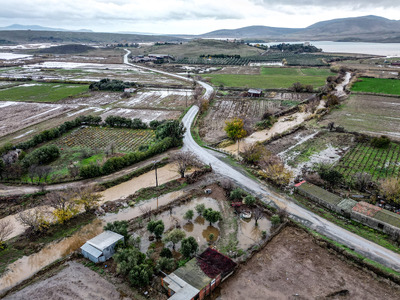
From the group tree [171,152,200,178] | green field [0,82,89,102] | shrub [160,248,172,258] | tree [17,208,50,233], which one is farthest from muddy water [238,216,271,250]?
green field [0,82,89,102]

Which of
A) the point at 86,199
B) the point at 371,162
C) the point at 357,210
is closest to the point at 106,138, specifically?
the point at 86,199

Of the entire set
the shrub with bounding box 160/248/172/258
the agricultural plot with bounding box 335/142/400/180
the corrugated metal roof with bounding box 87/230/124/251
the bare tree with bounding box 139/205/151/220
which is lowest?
the bare tree with bounding box 139/205/151/220

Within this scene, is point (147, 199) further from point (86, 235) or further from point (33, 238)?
point (33, 238)

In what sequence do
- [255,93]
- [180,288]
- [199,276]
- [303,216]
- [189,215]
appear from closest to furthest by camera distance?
1. [180,288]
2. [199,276]
3. [189,215]
4. [303,216]
5. [255,93]

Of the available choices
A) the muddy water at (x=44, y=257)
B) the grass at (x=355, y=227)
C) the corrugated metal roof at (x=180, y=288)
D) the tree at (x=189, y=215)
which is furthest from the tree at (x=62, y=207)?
the grass at (x=355, y=227)

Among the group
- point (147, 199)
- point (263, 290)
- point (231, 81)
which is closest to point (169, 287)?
point (263, 290)

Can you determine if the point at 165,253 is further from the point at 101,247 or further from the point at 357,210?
the point at 357,210

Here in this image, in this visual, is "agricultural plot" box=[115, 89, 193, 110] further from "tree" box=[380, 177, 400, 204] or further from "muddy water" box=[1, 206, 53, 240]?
"tree" box=[380, 177, 400, 204]
